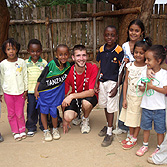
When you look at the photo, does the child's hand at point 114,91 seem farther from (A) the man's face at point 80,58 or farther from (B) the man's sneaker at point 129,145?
(B) the man's sneaker at point 129,145

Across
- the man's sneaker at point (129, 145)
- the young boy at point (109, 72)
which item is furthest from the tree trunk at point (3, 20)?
the man's sneaker at point (129, 145)

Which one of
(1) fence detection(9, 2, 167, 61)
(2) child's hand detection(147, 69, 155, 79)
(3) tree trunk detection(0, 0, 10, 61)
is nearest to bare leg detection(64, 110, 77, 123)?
(2) child's hand detection(147, 69, 155, 79)

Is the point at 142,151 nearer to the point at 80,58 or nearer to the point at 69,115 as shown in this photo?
the point at 69,115

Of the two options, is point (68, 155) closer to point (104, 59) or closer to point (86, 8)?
point (104, 59)

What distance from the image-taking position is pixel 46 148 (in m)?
3.04

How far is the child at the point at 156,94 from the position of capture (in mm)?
2500

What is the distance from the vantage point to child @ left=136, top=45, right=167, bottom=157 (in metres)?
2.50

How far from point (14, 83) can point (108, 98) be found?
1514 mm

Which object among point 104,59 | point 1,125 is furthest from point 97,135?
point 1,125

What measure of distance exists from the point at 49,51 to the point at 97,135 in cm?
515

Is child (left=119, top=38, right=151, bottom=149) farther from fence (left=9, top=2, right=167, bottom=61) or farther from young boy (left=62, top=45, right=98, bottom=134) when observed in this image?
fence (left=9, top=2, right=167, bottom=61)

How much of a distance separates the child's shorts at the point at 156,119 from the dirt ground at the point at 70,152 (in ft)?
1.42

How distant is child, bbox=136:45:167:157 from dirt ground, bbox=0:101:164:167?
0.50 metres

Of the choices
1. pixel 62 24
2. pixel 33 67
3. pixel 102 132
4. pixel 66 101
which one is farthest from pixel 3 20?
pixel 102 132
